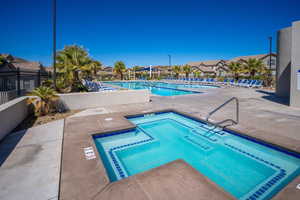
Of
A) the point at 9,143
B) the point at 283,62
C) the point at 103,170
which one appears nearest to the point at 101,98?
the point at 9,143

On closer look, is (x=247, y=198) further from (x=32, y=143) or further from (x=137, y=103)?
(x=137, y=103)

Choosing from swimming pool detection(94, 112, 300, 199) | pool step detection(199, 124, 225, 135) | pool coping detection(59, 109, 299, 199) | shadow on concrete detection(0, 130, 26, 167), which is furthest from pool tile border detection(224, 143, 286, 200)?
shadow on concrete detection(0, 130, 26, 167)

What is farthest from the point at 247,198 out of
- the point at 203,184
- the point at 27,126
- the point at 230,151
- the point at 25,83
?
the point at 25,83

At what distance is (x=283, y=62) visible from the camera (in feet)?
35.9

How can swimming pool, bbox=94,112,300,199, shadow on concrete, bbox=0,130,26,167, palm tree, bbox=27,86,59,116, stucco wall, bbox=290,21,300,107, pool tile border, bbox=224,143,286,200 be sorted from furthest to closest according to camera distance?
stucco wall, bbox=290,21,300,107, palm tree, bbox=27,86,59,116, shadow on concrete, bbox=0,130,26,167, swimming pool, bbox=94,112,300,199, pool tile border, bbox=224,143,286,200

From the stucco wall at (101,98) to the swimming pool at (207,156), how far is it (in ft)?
10.8

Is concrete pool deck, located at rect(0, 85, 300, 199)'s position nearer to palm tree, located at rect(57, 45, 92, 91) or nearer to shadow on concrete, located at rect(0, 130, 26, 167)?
shadow on concrete, located at rect(0, 130, 26, 167)

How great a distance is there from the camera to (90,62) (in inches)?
391

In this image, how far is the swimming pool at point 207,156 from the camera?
10.2ft

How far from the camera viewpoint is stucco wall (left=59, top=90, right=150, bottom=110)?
7746 millimetres

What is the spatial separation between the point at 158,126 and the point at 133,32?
32417 millimetres

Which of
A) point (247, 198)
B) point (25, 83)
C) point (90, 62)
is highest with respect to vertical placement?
point (90, 62)

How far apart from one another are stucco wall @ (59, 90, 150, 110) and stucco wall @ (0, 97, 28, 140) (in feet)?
5.39

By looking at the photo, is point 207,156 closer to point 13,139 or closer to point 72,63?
point 13,139
